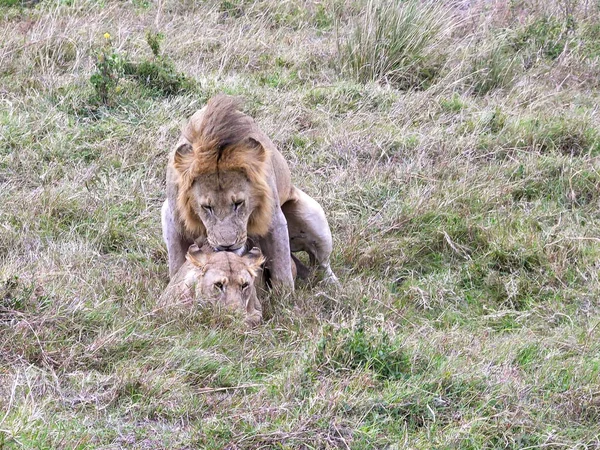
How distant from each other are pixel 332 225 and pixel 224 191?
170 centimetres

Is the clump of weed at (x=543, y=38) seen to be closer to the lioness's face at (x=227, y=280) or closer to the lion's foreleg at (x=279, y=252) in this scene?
the lion's foreleg at (x=279, y=252)

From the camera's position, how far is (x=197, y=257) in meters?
5.80

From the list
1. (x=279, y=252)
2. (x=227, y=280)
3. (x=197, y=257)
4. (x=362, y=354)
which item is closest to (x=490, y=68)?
(x=279, y=252)

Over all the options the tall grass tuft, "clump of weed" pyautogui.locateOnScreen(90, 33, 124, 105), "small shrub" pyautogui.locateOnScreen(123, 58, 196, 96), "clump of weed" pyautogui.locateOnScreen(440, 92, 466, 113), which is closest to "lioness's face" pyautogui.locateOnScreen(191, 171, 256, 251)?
"clump of weed" pyautogui.locateOnScreen(90, 33, 124, 105)

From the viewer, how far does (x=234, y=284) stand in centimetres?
561

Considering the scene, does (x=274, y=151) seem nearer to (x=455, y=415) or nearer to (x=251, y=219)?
(x=251, y=219)

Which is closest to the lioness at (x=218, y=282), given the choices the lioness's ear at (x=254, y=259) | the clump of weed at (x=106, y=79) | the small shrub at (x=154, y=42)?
the lioness's ear at (x=254, y=259)

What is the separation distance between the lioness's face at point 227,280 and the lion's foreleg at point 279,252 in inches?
9.8

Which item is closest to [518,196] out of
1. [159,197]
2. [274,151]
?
[274,151]

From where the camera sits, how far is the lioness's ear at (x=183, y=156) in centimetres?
579

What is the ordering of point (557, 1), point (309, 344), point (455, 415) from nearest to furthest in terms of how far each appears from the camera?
1. point (455, 415)
2. point (309, 344)
3. point (557, 1)

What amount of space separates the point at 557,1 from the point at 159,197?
5.88m

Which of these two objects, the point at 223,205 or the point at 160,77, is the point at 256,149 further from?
the point at 160,77

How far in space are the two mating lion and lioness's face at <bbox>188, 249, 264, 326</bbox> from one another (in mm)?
83
